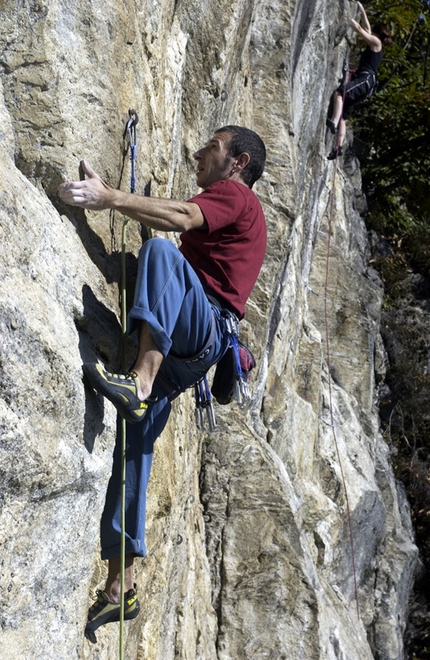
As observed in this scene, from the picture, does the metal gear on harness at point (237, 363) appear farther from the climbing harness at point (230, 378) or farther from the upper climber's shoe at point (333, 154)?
the upper climber's shoe at point (333, 154)

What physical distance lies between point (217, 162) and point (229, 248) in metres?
0.58

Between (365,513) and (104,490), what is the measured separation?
6273mm

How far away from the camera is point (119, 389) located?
11.7 feet

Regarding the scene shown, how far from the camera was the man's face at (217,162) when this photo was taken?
457cm

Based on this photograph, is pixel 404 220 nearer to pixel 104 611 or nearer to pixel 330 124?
pixel 330 124

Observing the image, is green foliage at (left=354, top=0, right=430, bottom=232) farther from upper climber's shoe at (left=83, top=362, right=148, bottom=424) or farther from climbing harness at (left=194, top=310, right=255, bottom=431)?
upper climber's shoe at (left=83, top=362, right=148, bottom=424)

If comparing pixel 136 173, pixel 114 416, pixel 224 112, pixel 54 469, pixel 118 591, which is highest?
pixel 224 112

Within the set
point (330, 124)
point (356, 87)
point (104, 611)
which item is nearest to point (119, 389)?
point (104, 611)

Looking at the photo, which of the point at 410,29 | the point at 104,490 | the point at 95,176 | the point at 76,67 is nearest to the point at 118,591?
the point at 104,490

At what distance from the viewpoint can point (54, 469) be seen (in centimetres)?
341

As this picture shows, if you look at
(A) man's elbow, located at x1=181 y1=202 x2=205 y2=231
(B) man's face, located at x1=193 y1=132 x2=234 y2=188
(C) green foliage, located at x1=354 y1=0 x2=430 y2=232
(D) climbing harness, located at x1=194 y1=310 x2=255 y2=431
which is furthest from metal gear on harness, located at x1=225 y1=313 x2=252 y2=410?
(C) green foliage, located at x1=354 y1=0 x2=430 y2=232

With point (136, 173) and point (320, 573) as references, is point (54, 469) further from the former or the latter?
point (320, 573)

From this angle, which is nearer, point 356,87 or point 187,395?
point 187,395

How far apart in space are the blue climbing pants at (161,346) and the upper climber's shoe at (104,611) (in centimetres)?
22
